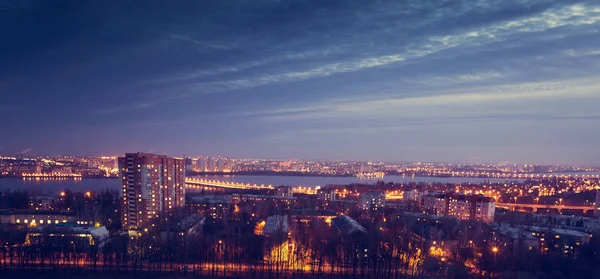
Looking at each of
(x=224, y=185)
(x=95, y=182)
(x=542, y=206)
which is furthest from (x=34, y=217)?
(x=542, y=206)

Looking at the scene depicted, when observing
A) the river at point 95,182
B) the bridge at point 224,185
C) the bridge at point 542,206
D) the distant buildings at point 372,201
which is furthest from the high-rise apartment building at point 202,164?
the bridge at point 542,206

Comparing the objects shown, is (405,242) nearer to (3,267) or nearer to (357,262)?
(357,262)

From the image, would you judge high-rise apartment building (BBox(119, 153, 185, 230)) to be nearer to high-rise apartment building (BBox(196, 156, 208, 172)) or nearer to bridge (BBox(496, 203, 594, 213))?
bridge (BBox(496, 203, 594, 213))

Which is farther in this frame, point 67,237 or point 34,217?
point 34,217

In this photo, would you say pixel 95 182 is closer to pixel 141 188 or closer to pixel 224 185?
pixel 224 185

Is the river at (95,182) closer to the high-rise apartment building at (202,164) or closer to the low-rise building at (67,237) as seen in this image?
the high-rise apartment building at (202,164)

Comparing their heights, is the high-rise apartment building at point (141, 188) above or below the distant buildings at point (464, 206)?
above

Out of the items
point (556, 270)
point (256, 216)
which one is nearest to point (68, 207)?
point (256, 216)

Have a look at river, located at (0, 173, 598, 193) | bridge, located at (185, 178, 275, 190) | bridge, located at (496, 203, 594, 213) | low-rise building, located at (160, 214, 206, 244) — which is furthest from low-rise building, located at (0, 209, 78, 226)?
bridge, located at (496, 203, 594, 213)
